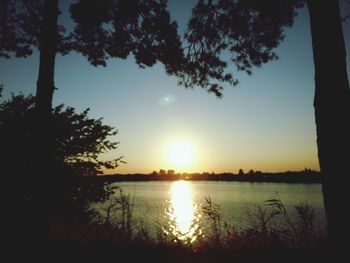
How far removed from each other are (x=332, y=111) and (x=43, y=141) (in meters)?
5.20

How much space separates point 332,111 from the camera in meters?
Result: 3.68

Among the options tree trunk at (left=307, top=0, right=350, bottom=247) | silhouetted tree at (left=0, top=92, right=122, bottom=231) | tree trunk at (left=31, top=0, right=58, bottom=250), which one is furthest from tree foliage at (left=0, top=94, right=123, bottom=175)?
tree trunk at (left=307, top=0, right=350, bottom=247)

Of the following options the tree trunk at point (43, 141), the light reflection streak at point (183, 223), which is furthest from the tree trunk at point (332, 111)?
the tree trunk at point (43, 141)

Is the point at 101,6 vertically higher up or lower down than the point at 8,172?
higher up

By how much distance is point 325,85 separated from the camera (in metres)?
3.79

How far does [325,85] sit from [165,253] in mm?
3628

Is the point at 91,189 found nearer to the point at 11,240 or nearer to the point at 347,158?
the point at 11,240

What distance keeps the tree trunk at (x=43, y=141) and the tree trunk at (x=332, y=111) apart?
4.93m

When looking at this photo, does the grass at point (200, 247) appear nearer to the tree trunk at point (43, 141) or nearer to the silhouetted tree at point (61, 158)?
the tree trunk at point (43, 141)

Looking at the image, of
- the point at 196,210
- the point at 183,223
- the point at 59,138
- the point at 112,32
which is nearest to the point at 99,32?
the point at 112,32

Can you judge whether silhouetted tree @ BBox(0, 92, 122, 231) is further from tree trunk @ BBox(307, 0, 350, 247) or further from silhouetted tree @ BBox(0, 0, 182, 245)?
tree trunk @ BBox(307, 0, 350, 247)

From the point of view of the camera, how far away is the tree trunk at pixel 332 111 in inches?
140

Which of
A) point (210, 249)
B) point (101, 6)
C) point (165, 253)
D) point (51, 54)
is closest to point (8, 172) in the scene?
point (51, 54)

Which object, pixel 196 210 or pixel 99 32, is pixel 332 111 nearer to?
pixel 99 32
